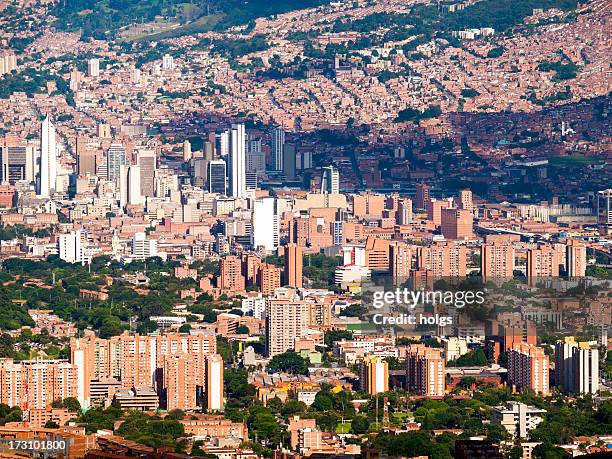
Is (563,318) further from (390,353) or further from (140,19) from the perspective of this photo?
(140,19)

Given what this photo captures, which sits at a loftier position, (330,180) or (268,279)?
(330,180)

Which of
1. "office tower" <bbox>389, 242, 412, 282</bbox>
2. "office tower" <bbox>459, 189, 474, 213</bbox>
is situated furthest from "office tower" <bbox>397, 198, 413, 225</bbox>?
"office tower" <bbox>389, 242, 412, 282</bbox>

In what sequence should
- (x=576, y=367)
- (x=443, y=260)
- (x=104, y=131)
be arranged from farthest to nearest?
(x=104, y=131) < (x=443, y=260) < (x=576, y=367)

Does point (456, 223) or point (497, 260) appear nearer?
point (497, 260)

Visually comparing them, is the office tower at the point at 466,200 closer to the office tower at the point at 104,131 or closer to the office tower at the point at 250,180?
the office tower at the point at 250,180

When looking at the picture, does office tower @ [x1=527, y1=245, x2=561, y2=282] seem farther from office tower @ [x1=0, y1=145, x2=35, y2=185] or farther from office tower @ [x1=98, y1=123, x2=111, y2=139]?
office tower @ [x1=98, y1=123, x2=111, y2=139]

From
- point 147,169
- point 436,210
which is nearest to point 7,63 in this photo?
point 147,169

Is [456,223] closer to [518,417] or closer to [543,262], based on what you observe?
[543,262]
